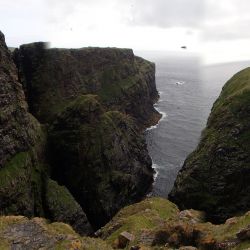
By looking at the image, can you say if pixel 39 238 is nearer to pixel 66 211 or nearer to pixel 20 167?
pixel 66 211

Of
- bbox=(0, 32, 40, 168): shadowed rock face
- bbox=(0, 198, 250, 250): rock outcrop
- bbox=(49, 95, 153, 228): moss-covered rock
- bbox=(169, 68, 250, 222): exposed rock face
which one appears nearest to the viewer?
bbox=(0, 198, 250, 250): rock outcrop

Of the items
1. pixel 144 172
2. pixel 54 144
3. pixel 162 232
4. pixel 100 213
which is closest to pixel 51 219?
pixel 100 213

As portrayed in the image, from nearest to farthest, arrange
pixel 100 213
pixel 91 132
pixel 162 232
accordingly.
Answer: pixel 162 232 → pixel 100 213 → pixel 91 132

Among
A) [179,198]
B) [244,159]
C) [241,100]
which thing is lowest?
[179,198]

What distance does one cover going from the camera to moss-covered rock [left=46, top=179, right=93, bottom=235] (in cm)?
8981

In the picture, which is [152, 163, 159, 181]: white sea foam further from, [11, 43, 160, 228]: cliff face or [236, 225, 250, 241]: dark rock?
[236, 225, 250, 241]: dark rock

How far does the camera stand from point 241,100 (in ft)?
296

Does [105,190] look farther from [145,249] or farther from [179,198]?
[145,249]

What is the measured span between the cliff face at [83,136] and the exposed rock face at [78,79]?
12.5 inches

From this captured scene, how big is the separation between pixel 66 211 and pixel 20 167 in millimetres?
12998

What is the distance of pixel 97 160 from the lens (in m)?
105

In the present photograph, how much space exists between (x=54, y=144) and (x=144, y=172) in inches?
951

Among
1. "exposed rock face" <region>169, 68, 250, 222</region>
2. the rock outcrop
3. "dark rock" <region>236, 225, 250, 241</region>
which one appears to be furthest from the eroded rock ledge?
"dark rock" <region>236, 225, 250, 241</region>

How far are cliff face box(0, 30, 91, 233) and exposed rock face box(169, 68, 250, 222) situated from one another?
77.0ft
